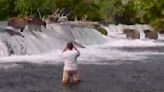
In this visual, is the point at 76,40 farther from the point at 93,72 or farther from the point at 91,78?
the point at 91,78

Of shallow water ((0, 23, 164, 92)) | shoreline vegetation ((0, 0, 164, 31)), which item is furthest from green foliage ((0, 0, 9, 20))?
shallow water ((0, 23, 164, 92))

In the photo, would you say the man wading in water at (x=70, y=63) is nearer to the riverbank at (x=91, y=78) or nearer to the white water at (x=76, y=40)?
the riverbank at (x=91, y=78)

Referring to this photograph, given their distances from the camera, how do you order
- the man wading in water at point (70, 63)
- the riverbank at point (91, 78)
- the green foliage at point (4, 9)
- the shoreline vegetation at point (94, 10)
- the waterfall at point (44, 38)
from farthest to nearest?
the shoreline vegetation at point (94, 10)
the green foliage at point (4, 9)
the waterfall at point (44, 38)
the man wading in water at point (70, 63)
the riverbank at point (91, 78)

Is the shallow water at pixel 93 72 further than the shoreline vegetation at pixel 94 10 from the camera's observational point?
No

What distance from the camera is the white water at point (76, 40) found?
27.7 metres

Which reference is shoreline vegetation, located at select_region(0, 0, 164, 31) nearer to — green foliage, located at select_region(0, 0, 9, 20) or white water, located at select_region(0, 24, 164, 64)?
green foliage, located at select_region(0, 0, 9, 20)

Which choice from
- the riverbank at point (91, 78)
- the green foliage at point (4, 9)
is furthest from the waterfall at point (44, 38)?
the green foliage at point (4, 9)

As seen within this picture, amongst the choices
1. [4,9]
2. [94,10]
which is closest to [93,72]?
[4,9]

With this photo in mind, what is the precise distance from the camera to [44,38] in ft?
109

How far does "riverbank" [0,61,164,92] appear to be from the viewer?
60.4 feet

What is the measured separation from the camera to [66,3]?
5259 centimetres

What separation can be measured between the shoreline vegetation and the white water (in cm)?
533

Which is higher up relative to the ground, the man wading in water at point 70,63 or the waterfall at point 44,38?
the man wading in water at point 70,63

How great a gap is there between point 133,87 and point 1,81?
4.95 m
